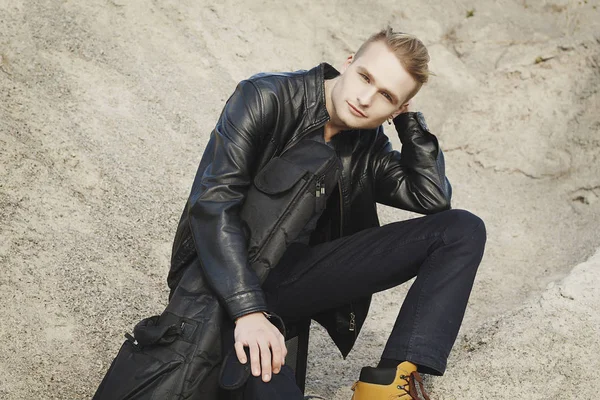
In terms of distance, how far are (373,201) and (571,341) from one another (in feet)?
3.98

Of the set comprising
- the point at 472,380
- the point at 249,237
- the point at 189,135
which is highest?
the point at 249,237

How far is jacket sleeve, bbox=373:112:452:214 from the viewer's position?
317cm

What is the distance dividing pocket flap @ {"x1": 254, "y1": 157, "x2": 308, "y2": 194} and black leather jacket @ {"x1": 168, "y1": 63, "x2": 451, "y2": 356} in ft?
0.17

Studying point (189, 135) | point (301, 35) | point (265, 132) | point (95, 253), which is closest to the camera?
point (265, 132)

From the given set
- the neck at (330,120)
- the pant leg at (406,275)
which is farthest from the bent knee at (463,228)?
the neck at (330,120)

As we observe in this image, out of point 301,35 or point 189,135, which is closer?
point 189,135

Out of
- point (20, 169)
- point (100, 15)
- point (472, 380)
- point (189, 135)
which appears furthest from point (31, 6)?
point (472, 380)

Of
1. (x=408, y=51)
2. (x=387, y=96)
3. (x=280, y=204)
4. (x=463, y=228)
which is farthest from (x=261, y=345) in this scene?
(x=408, y=51)

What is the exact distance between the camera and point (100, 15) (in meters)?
6.44

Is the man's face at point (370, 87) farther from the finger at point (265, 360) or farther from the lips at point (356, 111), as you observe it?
the finger at point (265, 360)

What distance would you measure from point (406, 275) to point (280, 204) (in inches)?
22.3

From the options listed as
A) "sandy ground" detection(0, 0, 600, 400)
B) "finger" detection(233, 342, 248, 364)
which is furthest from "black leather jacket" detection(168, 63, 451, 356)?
"sandy ground" detection(0, 0, 600, 400)

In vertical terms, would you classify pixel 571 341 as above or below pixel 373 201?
below

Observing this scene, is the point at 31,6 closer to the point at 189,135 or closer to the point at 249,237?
the point at 189,135
